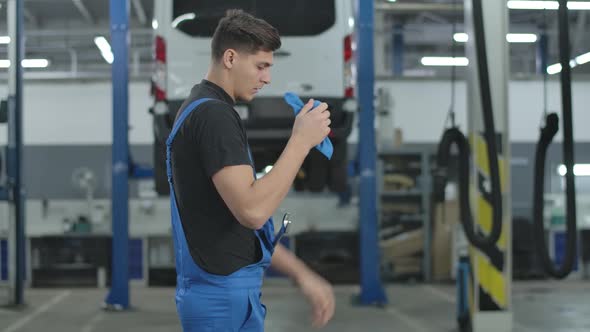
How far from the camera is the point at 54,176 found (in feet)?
31.7

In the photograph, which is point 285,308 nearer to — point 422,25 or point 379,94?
point 379,94

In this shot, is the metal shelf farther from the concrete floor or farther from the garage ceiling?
the garage ceiling

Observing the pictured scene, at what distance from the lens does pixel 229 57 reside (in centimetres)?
182

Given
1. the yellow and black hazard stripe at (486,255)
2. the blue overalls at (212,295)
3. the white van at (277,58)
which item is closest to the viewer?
the blue overalls at (212,295)

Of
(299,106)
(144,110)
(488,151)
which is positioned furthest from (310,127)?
(144,110)

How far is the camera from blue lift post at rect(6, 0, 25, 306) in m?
7.26

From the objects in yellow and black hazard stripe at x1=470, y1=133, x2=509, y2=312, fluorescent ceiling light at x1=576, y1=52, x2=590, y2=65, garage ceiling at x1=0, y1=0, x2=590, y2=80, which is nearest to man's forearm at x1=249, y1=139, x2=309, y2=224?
yellow and black hazard stripe at x1=470, y1=133, x2=509, y2=312

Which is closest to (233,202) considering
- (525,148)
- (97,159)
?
(97,159)

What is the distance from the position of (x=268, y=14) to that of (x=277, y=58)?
362mm

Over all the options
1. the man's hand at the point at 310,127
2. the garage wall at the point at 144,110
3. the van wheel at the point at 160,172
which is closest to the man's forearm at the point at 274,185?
the man's hand at the point at 310,127

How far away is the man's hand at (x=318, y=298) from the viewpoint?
6.01 ft

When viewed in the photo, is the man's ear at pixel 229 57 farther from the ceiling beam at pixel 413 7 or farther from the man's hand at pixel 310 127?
the ceiling beam at pixel 413 7

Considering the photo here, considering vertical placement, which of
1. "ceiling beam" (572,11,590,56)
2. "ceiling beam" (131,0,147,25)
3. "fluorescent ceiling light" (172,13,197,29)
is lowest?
"fluorescent ceiling light" (172,13,197,29)

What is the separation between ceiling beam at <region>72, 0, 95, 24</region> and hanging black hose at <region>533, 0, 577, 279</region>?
1265 centimetres
